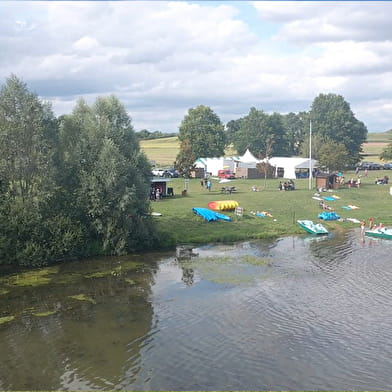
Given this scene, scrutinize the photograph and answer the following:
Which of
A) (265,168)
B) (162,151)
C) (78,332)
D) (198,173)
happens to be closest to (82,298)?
(78,332)

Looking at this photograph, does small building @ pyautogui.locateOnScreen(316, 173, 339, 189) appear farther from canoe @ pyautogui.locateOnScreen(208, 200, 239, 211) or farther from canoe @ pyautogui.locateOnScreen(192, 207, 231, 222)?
canoe @ pyautogui.locateOnScreen(192, 207, 231, 222)

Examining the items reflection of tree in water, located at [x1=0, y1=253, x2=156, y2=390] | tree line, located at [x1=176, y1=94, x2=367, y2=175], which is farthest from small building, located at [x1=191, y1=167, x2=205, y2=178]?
reflection of tree in water, located at [x1=0, y1=253, x2=156, y2=390]

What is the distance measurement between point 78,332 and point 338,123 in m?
113

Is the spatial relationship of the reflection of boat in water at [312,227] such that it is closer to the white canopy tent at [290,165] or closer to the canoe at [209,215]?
the canoe at [209,215]

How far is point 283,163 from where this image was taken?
305ft

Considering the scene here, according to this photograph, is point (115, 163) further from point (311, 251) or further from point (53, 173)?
point (311, 251)

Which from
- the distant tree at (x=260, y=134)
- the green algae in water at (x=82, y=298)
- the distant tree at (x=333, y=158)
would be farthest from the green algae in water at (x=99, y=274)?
the distant tree at (x=260, y=134)

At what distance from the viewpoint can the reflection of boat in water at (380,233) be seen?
41.6 meters

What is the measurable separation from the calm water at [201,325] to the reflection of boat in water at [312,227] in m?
8.80

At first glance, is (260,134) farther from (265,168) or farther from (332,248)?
(332,248)

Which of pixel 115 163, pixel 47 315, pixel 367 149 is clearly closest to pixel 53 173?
pixel 115 163

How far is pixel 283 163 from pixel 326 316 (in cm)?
7219

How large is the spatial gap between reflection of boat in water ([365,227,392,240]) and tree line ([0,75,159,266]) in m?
19.8

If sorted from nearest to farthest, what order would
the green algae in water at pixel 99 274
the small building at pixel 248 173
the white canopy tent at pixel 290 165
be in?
the green algae in water at pixel 99 274
the small building at pixel 248 173
the white canopy tent at pixel 290 165
